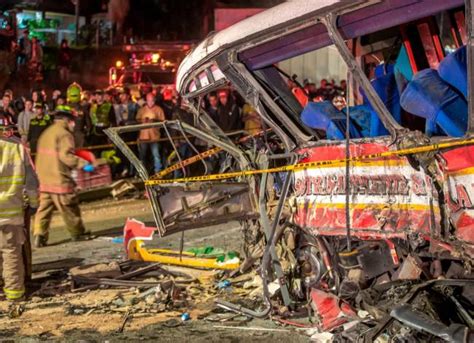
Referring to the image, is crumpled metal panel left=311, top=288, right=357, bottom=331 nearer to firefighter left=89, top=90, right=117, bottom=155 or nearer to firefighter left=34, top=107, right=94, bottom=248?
firefighter left=34, top=107, right=94, bottom=248

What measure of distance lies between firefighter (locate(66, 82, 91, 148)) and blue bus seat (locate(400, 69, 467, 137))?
31.9 feet

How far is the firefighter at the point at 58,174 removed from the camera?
988 cm

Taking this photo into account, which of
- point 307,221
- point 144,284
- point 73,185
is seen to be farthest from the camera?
point 73,185

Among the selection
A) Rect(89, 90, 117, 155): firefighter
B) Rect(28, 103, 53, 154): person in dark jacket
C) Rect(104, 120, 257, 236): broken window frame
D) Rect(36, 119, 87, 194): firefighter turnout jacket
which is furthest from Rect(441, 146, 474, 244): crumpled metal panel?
Rect(89, 90, 117, 155): firefighter

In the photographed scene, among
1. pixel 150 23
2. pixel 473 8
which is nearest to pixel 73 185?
pixel 473 8

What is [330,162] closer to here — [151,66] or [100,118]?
[100,118]

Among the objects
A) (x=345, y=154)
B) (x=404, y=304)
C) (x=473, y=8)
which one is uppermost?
(x=473, y=8)

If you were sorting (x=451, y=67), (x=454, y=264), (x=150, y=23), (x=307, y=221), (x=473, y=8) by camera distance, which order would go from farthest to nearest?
(x=150, y=23), (x=307, y=221), (x=454, y=264), (x=451, y=67), (x=473, y=8)

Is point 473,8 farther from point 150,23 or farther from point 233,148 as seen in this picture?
point 150,23

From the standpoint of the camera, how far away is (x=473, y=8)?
408 cm

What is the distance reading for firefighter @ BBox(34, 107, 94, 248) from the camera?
9.88 m

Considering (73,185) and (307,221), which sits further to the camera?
(73,185)

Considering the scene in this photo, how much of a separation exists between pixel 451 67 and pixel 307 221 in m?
1.72

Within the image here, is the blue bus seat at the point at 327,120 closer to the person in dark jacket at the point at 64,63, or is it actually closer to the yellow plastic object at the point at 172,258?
the yellow plastic object at the point at 172,258
